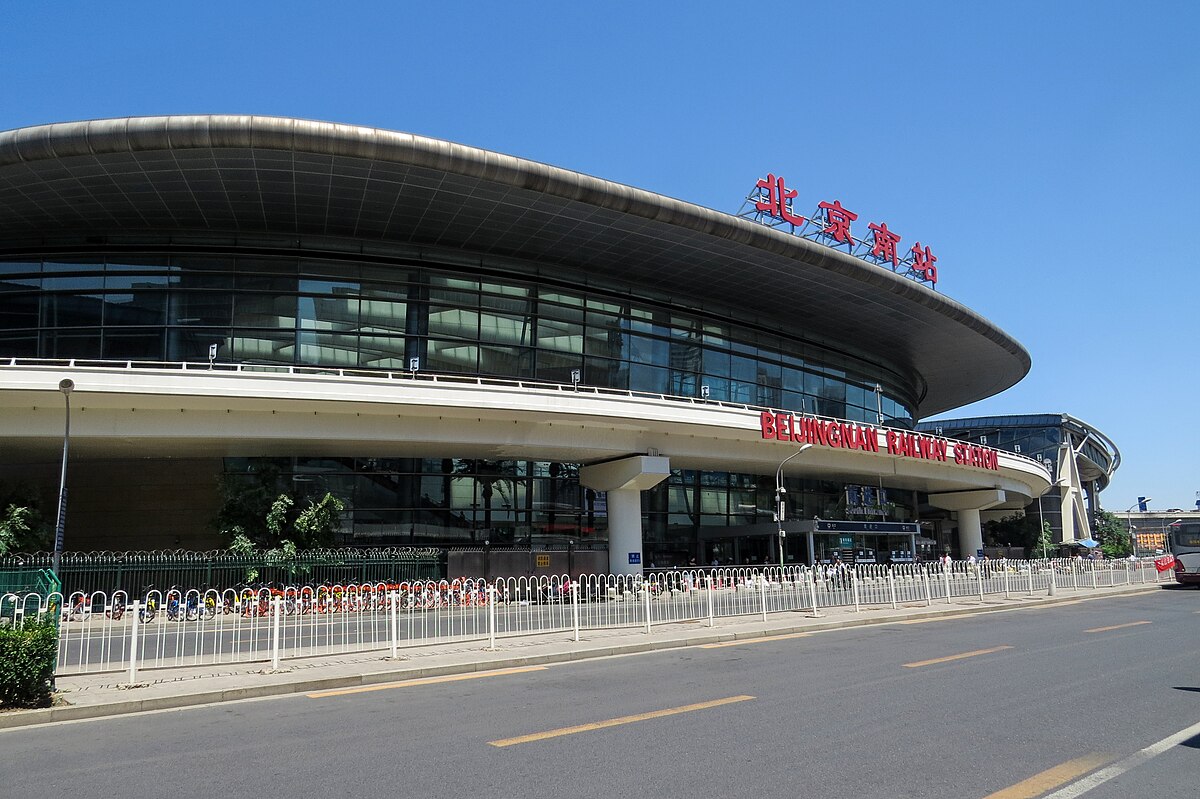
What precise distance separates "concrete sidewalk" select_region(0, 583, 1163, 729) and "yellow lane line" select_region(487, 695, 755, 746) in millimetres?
5175

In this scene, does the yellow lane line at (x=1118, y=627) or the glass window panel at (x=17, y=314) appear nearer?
the yellow lane line at (x=1118, y=627)

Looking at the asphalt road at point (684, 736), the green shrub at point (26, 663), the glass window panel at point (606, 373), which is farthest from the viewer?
the glass window panel at point (606, 373)

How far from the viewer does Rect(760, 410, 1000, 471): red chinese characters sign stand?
3769 centimetres

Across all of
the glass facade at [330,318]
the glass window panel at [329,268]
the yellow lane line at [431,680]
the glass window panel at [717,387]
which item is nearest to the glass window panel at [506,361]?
the glass facade at [330,318]

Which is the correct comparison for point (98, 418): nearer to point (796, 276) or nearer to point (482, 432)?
point (482, 432)

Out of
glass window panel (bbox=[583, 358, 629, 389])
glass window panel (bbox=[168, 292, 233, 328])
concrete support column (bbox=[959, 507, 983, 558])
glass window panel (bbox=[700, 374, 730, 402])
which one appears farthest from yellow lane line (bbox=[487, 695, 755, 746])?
concrete support column (bbox=[959, 507, 983, 558])

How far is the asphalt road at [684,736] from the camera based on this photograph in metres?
6.65

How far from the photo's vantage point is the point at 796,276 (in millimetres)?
41438

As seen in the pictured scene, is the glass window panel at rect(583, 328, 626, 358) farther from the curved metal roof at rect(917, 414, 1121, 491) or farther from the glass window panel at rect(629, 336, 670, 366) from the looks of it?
the curved metal roof at rect(917, 414, 1121, 491)

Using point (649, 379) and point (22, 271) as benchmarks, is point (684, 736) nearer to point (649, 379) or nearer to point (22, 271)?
point (649, 379)

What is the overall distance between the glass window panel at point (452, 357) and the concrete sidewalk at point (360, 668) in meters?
20.6

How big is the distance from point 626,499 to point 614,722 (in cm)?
2752

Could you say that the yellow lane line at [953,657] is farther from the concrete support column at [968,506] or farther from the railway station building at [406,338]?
the concrete support column at [968,506]

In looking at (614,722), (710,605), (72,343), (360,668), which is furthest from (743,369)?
(614,722)
